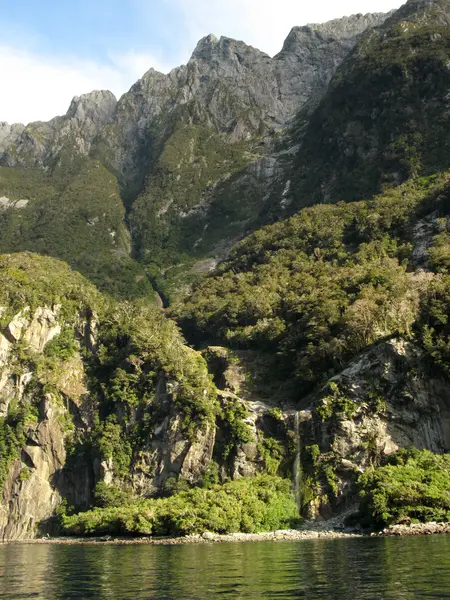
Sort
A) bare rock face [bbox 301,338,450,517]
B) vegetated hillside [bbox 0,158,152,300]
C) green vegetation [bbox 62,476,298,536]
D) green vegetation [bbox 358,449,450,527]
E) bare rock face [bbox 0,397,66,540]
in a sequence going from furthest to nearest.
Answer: vegetated hillside [bbox 0,158,152,300], bare rock face [bbox 0,397,66,540], bare rock face [bbox 301,338,450,517], green vegetation [bbox 62,476,298,536], green vegetation [bbox 358,449,450,527]

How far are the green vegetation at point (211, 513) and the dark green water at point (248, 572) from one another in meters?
11.9

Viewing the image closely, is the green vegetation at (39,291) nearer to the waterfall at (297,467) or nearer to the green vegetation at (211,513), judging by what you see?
the green vegetation at (211,513)

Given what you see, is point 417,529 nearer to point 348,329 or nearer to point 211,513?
point 211,513

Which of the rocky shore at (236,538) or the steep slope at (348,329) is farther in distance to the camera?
the steep slope at (348,329)

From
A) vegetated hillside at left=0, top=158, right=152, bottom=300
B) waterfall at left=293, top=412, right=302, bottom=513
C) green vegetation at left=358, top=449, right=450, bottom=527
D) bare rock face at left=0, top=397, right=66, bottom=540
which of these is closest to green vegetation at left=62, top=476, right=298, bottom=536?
waterfall at left=293, top=412, right=302, bottom=513

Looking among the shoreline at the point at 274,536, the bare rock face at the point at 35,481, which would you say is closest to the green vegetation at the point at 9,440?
the bare rock face at the point at 35,481

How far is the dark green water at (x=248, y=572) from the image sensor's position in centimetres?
2397

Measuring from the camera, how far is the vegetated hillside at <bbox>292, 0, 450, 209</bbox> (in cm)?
15225

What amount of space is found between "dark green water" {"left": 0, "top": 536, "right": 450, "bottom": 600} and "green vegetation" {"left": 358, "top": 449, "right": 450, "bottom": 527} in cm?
711

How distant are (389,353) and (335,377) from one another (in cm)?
731

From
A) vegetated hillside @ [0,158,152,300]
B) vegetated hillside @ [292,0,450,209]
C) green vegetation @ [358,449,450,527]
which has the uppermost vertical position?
vegetated hillside @ [292,0,450,209]

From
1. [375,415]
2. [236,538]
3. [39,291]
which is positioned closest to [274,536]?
[236,538]

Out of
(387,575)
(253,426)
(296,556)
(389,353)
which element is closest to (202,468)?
(253,426)

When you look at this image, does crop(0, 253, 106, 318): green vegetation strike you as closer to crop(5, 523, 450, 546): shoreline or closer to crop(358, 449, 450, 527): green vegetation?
crop(5, 523, 450, 546): shoreline
